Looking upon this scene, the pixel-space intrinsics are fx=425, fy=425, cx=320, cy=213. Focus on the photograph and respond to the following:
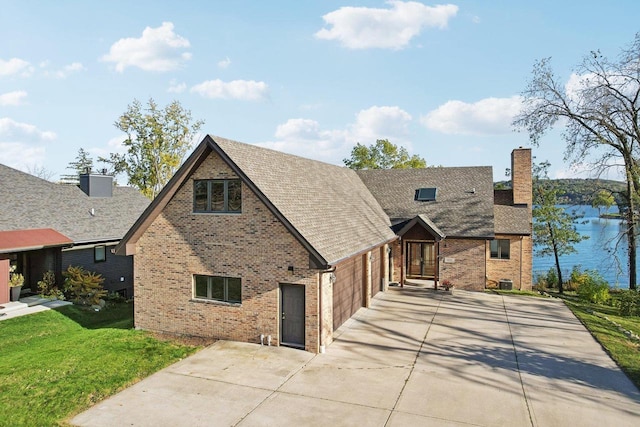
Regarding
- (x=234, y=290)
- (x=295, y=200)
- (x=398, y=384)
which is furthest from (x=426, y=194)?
(x=398, y=384)

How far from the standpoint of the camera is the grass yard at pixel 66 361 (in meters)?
9.29

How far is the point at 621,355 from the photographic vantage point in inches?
498

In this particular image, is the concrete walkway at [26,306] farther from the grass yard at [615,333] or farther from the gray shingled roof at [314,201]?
the grass yard at [615,333]

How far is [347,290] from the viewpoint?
52.2 ft

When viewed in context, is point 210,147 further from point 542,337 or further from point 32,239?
point 542,337

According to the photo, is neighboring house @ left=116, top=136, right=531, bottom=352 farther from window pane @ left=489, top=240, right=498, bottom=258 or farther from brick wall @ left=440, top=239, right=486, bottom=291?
window pane @ left=489, top=240, right=498, bottom=258

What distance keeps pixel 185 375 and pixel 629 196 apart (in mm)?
28324

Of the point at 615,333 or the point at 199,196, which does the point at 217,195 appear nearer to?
the point at 199,196

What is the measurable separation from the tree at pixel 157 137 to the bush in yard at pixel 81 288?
2638 centimetres

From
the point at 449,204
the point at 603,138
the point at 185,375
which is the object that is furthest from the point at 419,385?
the point at 603,138

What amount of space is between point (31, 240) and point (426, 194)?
816 inches

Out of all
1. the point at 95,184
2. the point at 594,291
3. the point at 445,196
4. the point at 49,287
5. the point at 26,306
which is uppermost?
the point at 95,184

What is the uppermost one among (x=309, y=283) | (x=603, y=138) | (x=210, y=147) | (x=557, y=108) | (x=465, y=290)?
(x=557, y=108)

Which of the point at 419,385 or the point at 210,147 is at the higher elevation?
the point at 210,147
